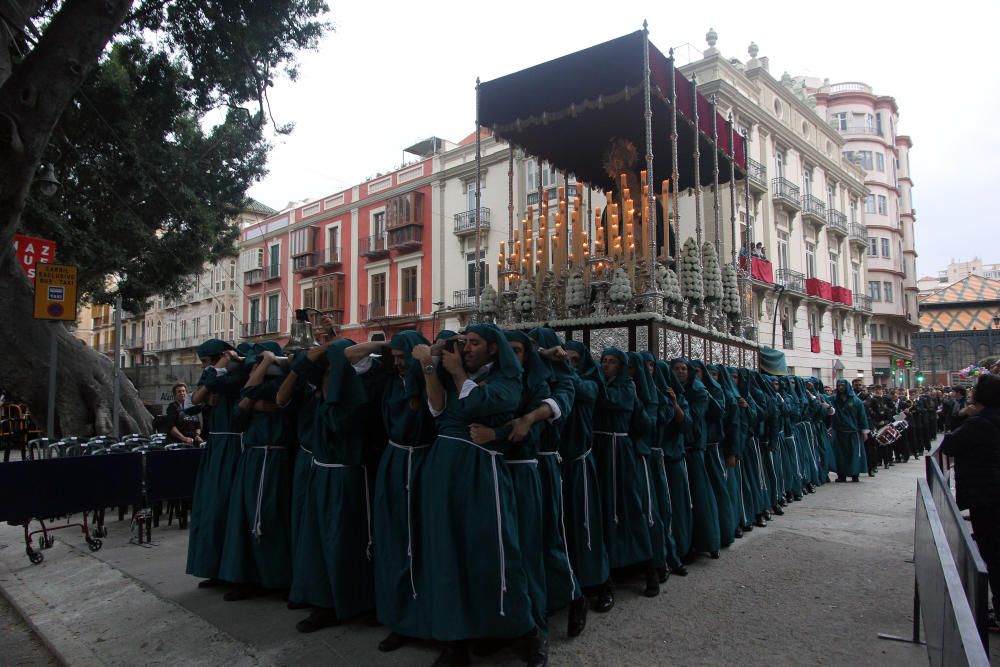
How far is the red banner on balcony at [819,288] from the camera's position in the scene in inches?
1074

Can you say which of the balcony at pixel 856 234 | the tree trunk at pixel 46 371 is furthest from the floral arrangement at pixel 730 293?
the balcony at pixel 856 234

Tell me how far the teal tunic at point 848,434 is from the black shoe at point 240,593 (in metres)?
11.3

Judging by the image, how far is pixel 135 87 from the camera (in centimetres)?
1254

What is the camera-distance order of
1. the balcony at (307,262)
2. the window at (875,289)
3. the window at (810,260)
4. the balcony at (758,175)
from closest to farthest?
the balcony at (758,175) → the window at (810,260) → the balcony at (307,262) → the window at (875,289)

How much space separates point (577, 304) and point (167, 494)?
5620 mm

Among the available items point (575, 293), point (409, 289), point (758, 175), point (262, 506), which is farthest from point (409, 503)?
point (409, 289)

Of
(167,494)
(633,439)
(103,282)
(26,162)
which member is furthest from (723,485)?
(103,282)

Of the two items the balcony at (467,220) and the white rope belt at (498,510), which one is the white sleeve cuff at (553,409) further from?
the balcony at (467,220)

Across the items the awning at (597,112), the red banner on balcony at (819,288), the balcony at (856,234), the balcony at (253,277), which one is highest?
the balcony at (856,234)

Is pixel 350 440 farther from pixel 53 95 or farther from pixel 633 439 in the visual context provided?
pixel 53 95

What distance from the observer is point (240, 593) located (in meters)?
5.11

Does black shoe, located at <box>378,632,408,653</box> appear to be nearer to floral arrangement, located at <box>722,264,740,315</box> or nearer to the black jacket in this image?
the black jacket

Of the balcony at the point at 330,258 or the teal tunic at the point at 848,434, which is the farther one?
the balcony at the point at 330,258

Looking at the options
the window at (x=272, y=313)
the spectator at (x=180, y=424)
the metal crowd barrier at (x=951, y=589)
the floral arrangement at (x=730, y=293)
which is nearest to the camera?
the metal crowd barrier at (x=951, y=589)
